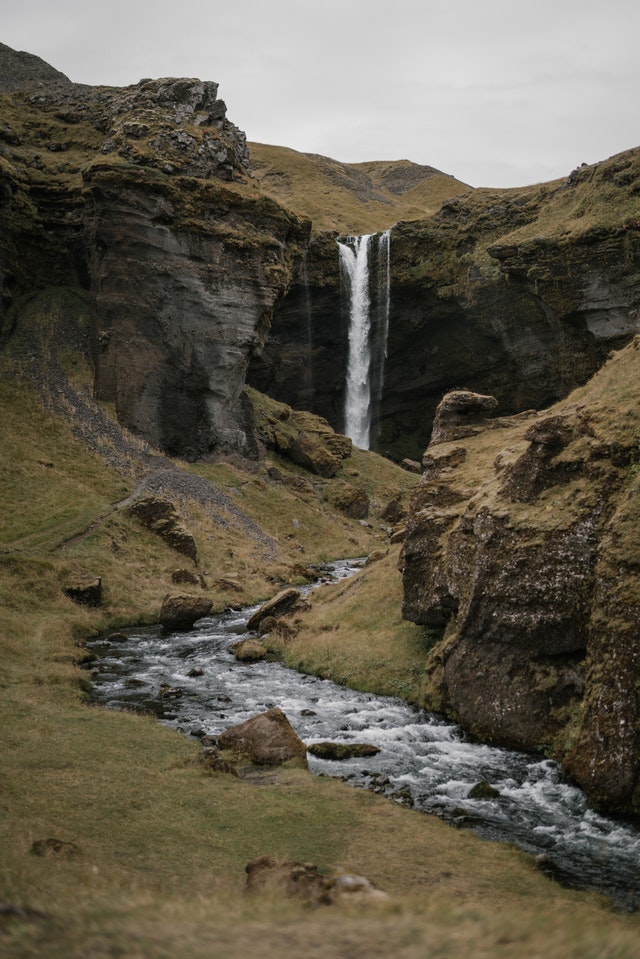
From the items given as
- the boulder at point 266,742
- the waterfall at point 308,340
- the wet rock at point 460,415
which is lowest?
the boulder at point 266,742

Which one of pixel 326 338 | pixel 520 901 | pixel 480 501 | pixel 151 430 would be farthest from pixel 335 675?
pixel 326 338

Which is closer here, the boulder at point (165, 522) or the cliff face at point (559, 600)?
the cliff face at point (559, 600)

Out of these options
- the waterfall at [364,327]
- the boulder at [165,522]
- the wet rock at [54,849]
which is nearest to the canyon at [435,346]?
the waterfall at [364,327]

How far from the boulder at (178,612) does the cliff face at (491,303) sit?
5546cm

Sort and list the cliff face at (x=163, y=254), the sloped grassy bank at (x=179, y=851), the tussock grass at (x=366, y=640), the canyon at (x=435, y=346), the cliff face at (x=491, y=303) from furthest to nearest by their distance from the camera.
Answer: the cliff face at (x=491, y=303) → the cliff face at (x=163, y=254) → the tussock grass at (x=366, y=640) → the canyon at (x=435, y=346) → the sloped grassy bank at (x=179, y=851)

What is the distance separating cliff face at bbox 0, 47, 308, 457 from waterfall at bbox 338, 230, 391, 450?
1397cm

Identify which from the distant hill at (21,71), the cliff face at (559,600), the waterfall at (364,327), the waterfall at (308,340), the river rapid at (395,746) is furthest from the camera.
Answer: the distant hill at (21,71)

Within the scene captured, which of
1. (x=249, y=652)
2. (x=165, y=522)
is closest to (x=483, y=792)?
(x=249, y=652)

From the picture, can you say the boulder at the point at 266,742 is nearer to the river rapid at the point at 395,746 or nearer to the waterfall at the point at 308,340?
the river rapid at the point at 395,746

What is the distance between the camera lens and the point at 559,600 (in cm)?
2141

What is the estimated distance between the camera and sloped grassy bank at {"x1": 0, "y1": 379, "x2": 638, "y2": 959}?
6.31 meters

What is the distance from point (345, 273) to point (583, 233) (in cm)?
3157

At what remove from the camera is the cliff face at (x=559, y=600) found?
17594mm

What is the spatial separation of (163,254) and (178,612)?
44.5 meters
